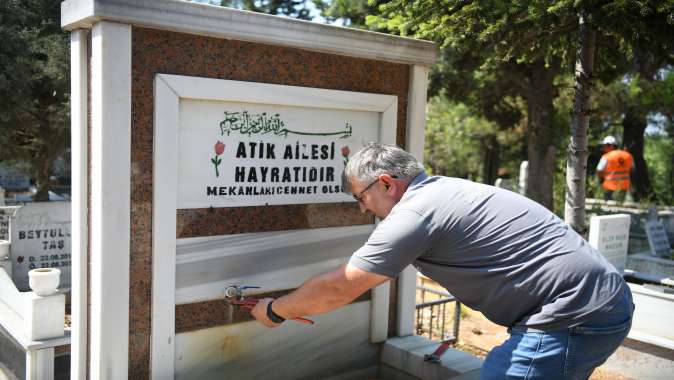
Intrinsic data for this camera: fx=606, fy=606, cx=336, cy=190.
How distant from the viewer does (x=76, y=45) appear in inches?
117

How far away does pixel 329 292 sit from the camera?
99.0 inches

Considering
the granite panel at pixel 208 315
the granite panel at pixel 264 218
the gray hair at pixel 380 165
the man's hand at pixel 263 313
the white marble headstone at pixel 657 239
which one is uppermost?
the gray hair at pixel 380 165

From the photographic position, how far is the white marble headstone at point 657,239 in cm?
935

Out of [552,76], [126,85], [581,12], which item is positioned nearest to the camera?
[126,85]

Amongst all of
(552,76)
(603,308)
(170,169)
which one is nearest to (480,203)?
(603,308)

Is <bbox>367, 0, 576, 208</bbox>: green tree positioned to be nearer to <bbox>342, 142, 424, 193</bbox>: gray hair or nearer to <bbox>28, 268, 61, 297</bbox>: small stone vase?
<bbox>342, 142, 424, 193</bbox>: gray hair

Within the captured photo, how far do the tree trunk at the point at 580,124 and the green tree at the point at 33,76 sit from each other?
693cm

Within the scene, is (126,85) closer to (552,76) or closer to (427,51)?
(427,51)

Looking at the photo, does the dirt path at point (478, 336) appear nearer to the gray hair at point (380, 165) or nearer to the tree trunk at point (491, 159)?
the gray hair at point (380, 165)

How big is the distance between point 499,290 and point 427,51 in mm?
2112

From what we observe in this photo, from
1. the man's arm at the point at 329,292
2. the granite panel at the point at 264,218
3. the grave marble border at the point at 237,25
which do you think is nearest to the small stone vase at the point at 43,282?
the granite panel at the point at 264,218

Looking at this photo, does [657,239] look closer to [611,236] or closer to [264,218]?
[611,236]

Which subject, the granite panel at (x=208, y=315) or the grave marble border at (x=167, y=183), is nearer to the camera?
the grave marble border at (x=167, y=183)

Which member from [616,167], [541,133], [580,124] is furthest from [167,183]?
[541,133]
